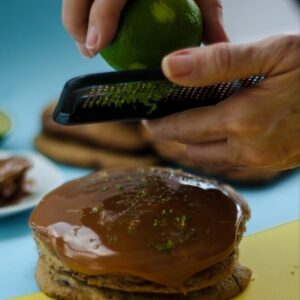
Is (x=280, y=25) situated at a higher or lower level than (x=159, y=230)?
lower

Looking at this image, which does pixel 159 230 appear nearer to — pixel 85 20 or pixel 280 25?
pixel 85 20

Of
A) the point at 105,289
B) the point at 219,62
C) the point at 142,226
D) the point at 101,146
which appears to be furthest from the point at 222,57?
the point at 101,146

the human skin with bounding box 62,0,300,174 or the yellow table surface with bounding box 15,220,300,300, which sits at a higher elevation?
the human skin with bounding box 62,0,300,174

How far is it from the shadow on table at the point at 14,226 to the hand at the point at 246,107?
0.52m

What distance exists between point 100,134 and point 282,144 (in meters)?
0.86

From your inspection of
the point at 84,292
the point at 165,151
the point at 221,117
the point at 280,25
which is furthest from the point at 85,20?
the point at 280,25

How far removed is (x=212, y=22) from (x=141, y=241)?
1.55ft

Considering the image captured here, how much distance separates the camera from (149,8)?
3.67 ft

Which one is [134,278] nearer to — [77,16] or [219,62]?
[219,62]

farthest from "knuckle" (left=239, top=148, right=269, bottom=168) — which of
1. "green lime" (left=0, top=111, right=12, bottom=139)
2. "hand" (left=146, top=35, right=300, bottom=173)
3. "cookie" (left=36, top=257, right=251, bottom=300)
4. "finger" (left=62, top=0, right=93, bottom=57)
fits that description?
"green lime" (left=0, top=111, right=12, bottom=139)

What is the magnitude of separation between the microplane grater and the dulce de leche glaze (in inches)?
5.9

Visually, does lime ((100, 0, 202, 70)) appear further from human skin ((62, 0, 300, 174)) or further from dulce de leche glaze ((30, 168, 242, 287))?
dulce de leche glaze ((30, 168, 242, 287))

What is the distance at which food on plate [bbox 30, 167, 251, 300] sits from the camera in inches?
44.8

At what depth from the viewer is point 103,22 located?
3.72 ft
